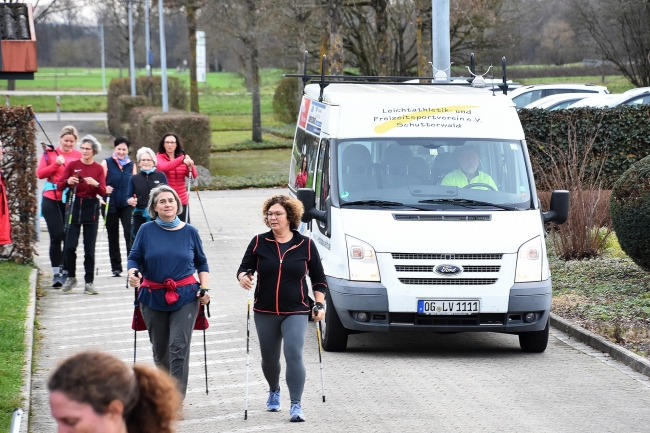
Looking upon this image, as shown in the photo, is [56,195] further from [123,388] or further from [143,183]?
[123,388]

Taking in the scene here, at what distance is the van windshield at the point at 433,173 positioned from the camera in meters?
10.2

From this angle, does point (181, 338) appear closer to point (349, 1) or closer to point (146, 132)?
point (146, 132)

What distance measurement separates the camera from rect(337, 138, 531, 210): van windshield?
10.2 meters

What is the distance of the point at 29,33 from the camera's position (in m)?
10.3

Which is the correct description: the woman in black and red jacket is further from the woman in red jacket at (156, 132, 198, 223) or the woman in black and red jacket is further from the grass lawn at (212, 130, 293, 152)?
the grass lawn at (212, 130, 293, 152)

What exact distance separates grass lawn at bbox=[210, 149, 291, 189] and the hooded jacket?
20.1m

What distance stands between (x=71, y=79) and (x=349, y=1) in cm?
8336

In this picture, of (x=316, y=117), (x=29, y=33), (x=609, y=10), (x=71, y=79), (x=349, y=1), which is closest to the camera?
→ (x=29, y=33)

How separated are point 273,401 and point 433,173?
3.22 metres

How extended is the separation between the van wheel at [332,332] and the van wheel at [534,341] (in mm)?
1649

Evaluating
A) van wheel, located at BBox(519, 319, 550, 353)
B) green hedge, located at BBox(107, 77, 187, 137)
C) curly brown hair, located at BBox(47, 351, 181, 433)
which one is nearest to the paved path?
van wheel, located at BBox(519, 319, 550, 353)

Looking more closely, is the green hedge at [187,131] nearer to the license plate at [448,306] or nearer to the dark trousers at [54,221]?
the dark trousers at [54,221]

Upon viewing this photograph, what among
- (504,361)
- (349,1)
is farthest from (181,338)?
(349,1)

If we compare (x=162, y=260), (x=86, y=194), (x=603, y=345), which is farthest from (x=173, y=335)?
(x=86, y=194)
